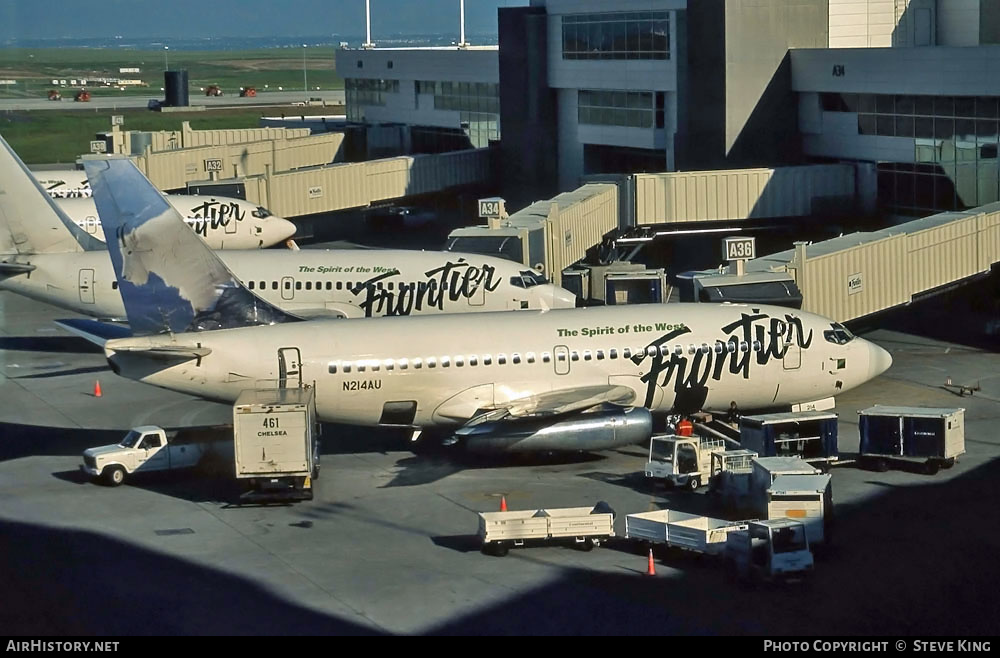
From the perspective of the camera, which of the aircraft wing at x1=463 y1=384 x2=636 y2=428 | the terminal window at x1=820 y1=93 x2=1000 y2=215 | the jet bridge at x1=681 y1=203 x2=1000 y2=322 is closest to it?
the aircraft wing at x1=463 y1=384 x2=636 y2=428

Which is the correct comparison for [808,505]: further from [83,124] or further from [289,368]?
[83,124]

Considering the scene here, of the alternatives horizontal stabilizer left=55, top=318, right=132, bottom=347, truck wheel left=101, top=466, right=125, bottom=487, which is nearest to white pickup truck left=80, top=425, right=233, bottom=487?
truck wheel left=101, top=466, right=125, bottom=487

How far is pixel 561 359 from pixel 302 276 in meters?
17.1

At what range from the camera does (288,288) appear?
182 ft

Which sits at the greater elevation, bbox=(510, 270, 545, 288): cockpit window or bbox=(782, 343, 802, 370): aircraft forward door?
bbox=(510, 270, 545, 288): cockpit window

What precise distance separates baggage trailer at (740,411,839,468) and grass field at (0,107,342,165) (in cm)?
8477

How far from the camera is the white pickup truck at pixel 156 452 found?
3984cm

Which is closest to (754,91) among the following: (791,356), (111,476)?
(791,356)

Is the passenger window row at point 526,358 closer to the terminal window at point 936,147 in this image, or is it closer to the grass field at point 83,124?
the terminal window at point 936,147

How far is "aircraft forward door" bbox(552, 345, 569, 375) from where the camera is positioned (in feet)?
137

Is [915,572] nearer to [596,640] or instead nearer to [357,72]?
[596,640]

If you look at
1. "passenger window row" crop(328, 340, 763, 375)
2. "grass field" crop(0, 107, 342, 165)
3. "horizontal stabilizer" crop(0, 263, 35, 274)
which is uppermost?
"grass field" crop(0, 107, 342, 165)

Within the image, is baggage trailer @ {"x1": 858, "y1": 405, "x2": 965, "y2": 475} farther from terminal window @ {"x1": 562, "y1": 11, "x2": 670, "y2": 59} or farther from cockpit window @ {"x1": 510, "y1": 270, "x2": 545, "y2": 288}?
terminal window @ {"x1": 562, "y1": 11, "x2": 670, "y2": 59}

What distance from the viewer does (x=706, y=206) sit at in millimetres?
68812
